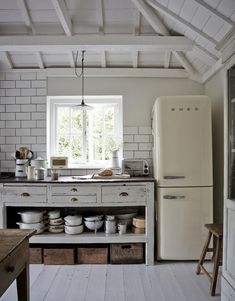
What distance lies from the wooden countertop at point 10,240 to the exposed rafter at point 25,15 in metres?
2.31

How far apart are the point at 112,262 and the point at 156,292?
767mm

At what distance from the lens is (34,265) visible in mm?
3172

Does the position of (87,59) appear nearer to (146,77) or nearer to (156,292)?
(146,77)

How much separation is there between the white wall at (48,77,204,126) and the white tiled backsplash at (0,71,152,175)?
0.47 feet

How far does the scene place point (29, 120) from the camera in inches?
151

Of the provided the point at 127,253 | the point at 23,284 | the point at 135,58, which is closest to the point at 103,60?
the point at 135,58

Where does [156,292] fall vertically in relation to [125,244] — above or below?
below

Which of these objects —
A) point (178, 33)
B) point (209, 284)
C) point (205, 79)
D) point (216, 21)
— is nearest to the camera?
A: point (216, 21)

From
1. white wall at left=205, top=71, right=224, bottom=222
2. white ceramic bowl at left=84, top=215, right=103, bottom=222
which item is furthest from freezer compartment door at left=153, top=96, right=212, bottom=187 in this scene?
white ceramic bowl at left=84, top=215, right=103, bottom=222

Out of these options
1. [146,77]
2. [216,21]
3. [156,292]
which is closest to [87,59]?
[146,77]

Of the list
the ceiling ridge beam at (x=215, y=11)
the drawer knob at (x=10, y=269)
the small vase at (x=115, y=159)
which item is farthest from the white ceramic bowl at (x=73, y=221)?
the ceiling ridge beam at (x=215, y=11)

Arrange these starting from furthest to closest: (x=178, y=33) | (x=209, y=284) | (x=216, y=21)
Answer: (x=178, y=33) < (x=209, y=284) < (x=216, y=21)

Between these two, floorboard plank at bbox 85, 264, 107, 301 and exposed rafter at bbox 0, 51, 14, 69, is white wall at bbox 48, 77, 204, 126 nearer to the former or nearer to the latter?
exposed rafter at bbox 0, 51, 14, 69

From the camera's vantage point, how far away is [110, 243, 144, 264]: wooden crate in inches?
126
